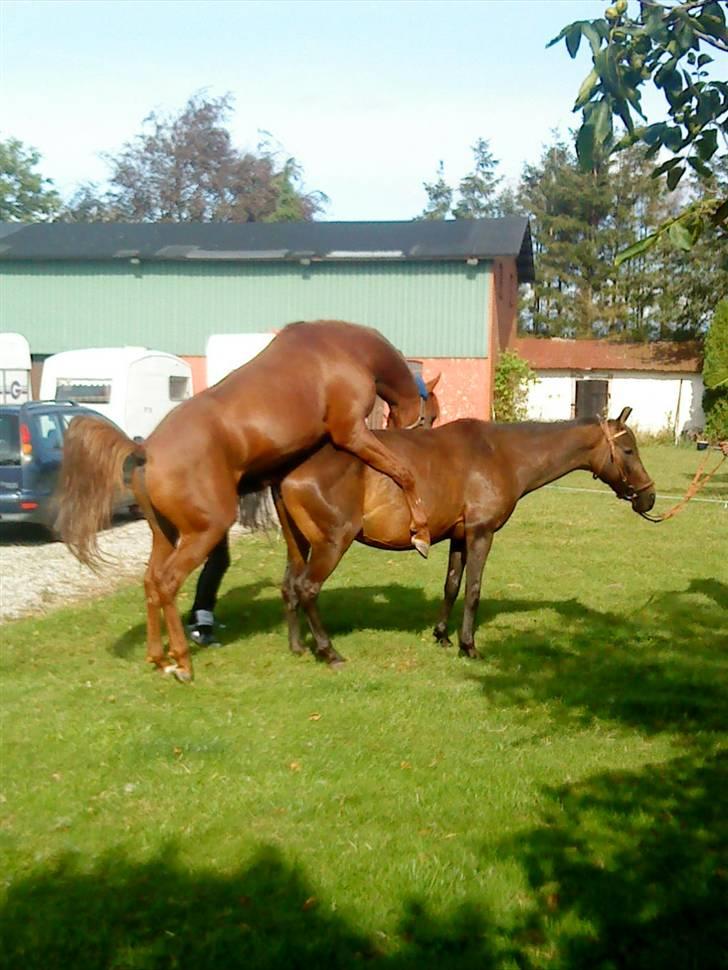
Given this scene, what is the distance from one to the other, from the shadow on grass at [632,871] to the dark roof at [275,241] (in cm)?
2921

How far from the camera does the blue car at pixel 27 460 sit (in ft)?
49.9

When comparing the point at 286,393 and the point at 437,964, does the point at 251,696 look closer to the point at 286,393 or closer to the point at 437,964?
the point at 286,393

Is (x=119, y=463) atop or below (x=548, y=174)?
below

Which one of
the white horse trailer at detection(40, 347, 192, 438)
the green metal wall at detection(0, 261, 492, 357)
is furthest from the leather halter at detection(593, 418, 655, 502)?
the green metal wall at detection(0, 261, 492, 357)

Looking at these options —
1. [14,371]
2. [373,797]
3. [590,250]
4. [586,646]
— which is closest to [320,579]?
A: [586,646]

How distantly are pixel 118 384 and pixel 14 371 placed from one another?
501cm

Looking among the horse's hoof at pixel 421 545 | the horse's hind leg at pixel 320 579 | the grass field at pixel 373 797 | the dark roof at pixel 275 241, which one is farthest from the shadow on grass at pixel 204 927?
the dark roof at pixel 275 241

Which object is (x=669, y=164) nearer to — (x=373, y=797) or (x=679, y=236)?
(x=679, y=236)

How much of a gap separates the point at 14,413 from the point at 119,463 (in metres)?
8.94

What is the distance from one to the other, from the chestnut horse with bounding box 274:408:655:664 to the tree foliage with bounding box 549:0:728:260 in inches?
177

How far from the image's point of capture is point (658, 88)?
12.6 ft

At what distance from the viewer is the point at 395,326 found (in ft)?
114

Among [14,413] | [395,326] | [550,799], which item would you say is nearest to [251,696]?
[550,799]

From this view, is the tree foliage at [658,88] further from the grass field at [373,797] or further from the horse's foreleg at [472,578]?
the horse's foreleg at [472,578]
